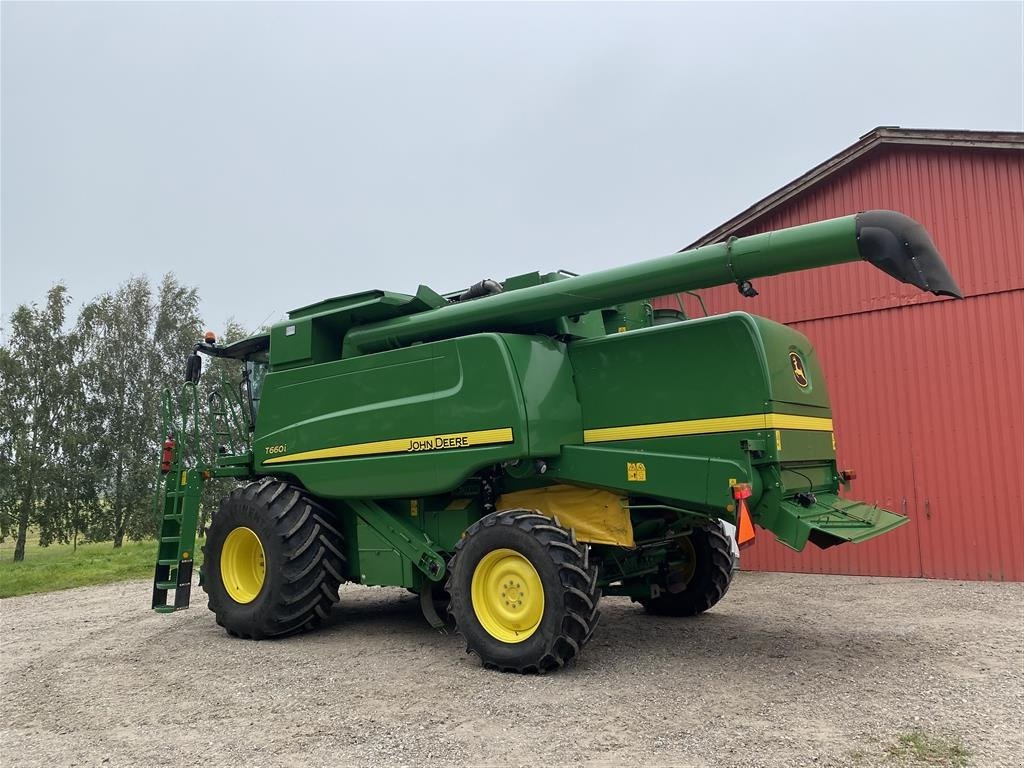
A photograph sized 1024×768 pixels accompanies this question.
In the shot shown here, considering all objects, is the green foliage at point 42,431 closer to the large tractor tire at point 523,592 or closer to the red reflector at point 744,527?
the large tractor tire at point 523,592

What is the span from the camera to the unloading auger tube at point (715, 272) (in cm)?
465

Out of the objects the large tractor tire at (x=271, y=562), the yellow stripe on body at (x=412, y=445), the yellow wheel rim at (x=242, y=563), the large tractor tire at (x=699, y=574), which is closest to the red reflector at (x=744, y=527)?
the yellow stripe on body at (x=412, y=445)

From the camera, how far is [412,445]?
6.38 meters

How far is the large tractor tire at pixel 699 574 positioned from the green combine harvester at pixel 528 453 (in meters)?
0.02

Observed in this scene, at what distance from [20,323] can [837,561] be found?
72.6ft

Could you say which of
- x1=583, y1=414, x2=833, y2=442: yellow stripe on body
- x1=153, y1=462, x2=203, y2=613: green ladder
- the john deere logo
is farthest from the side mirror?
the john deere logo

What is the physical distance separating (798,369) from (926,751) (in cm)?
295

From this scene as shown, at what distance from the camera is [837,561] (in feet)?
33.0

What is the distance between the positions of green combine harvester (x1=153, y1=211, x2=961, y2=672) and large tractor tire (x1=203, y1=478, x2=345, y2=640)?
0.8 inches

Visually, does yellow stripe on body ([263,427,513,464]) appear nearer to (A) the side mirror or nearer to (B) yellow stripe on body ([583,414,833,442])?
(B) yellow stripe on body ([583,414,833,442])

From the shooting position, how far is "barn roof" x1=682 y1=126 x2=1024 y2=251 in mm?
9094

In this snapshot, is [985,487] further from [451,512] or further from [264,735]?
[264,735]

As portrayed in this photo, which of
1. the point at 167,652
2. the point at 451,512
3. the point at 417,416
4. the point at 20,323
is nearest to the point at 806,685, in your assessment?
the point at 451,512

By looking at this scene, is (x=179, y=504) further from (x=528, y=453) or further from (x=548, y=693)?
(x=548, y=693)
